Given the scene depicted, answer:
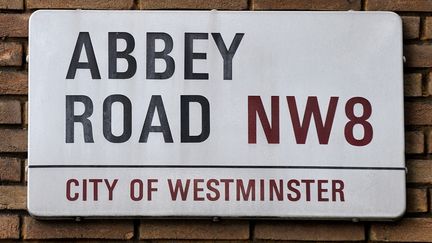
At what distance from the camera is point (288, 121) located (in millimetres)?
2842

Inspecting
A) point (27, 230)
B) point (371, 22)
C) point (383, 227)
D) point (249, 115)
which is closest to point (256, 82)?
point (249, 115)

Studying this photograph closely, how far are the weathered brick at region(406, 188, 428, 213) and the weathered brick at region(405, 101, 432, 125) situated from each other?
0.69ft

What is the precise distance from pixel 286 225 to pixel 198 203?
0.28 metres

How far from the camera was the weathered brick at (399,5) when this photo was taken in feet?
9.63

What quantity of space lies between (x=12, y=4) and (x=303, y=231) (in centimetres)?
113

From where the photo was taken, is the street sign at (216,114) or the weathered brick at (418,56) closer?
the street sign at (216,114)

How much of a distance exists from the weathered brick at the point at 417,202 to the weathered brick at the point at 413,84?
301 millimetres

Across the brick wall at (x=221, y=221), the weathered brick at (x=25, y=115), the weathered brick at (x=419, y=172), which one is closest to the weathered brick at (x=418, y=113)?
the brick wall at (x=221, y=221)

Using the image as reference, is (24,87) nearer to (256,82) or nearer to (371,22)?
(256,82)

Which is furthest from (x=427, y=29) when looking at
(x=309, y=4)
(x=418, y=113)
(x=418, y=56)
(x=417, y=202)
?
(x=417, y=202)

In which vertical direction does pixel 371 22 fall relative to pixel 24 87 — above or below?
above

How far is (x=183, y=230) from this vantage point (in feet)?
9.34

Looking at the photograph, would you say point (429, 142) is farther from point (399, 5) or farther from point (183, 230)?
point (183, 230)

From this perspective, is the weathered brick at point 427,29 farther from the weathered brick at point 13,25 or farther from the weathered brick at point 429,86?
the weathered brick at point 13,25
